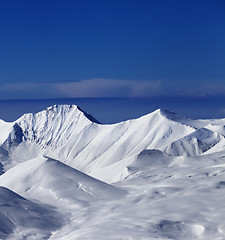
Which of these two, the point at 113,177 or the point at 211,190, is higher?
the point at 211,190

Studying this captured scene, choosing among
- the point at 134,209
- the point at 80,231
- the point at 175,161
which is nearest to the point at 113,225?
the point at 80,231

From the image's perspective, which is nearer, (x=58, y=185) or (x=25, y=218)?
(x=25, y=218)

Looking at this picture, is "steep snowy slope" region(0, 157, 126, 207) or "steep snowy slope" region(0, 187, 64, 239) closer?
"steep snowy slope" region(0, 187, 64, 239)

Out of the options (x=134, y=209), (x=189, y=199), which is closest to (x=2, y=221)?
(x=134, y=209)

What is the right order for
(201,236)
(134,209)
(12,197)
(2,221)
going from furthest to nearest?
(12,197)
(134,209)
(2,221)
(201,236)

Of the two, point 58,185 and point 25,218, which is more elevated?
point 58,185

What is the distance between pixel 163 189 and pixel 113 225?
972 inches

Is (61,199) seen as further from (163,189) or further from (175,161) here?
(175,161)

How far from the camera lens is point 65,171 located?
340 ft

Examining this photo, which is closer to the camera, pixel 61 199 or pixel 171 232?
pixel 171 232

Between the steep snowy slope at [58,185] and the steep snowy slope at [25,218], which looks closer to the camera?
the steep snowy slope at [25,218]

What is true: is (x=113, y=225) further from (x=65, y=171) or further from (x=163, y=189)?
(x=65, y=171)

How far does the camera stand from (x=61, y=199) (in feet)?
286

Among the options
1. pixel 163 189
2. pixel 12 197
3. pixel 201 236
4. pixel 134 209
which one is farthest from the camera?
pixel 163 189
